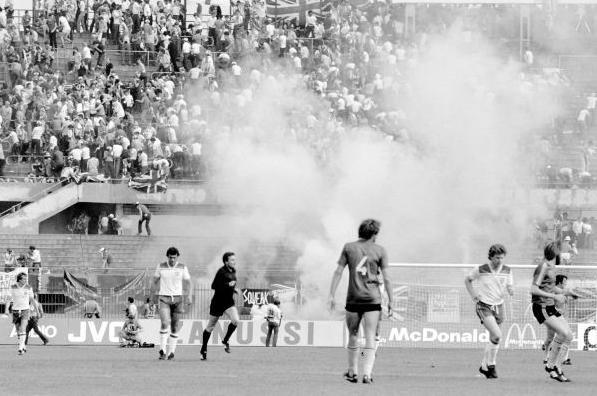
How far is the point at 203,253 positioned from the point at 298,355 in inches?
547

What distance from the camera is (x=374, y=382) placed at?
53.0 ft

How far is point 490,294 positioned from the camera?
17.5 m

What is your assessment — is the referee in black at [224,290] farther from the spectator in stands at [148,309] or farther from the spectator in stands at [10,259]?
the spectator in stands at [10,259]

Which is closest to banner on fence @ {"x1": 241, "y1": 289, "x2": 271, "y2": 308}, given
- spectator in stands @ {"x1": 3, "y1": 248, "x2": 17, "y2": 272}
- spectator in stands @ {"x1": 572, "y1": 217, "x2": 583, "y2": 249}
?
spectator in stands @ {"x1": 3, "y1": 248, "x2": 17, "y2": 272}

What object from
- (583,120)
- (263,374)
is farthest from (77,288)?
(583,120)

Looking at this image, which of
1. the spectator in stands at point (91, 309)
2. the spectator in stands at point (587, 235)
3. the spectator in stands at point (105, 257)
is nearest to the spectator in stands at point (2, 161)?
the spectator in stands at point (105, 257)

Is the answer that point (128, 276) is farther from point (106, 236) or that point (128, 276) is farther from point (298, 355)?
point (298, 355)

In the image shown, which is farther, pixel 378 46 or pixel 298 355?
pixel 378 46

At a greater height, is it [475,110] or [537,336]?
[475,110]

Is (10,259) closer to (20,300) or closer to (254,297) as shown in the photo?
(254,297)

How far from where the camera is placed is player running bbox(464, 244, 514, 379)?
57.0 feet

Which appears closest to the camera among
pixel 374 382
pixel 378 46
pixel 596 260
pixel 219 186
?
pixel 374 382

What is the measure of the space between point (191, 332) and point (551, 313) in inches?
443

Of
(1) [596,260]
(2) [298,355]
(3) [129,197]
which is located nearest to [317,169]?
(3) [129,197]
